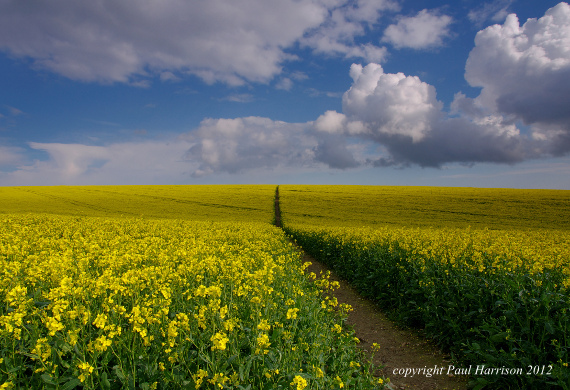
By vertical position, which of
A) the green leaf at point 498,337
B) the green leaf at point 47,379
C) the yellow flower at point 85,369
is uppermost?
the yellow flower at point 85,369

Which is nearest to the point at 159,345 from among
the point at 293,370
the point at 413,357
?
the point at 293,370

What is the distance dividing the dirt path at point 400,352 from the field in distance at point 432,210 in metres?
21.2

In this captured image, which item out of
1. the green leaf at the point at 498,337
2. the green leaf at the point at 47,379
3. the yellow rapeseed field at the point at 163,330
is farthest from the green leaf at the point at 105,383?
the green leaf at the point at 498,337

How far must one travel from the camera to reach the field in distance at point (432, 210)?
30906 mm

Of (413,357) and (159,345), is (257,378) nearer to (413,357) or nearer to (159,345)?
(159,345)

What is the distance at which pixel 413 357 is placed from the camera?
6801 mm

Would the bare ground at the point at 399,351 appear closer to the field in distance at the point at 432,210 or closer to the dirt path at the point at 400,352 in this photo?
the dirt path at the point at 400,352

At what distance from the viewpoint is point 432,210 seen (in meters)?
37.2

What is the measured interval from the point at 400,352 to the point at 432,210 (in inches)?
1320

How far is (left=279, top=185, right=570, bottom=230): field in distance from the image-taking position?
30906mm

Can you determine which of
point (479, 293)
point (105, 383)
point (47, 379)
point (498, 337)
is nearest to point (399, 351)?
point (479, 293)

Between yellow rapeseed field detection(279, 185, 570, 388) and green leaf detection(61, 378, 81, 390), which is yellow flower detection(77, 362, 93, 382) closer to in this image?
green leaf detection(61, 378, 81, 390)

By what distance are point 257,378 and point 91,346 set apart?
171 cm

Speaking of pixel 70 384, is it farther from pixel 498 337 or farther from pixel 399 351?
pixel 399 351
